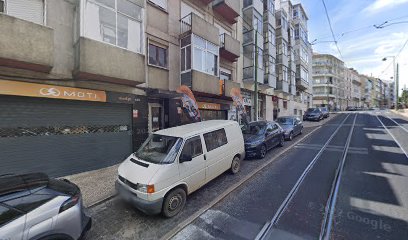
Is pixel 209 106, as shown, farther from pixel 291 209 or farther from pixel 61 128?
pixel 291 209

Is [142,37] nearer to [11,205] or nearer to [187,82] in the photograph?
[187,82]

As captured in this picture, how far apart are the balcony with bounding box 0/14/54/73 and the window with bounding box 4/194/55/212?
4622 millimetres

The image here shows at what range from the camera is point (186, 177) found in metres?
4.78

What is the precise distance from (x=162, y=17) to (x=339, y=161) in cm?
1059

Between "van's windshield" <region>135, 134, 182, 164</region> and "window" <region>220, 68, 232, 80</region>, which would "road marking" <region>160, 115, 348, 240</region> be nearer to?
"van's windshield" <region>135, 134, 182, 164</region>

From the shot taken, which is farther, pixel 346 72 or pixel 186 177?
pixel 346 72

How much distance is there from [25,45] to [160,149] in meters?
4.88

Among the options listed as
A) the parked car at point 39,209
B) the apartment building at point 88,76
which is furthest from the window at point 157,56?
the parked car at point 39,209

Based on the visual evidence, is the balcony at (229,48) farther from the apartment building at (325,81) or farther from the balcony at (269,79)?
the apartment building at (325,81)

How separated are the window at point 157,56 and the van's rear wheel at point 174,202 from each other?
7365 millimetres

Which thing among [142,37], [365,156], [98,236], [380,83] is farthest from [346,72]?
[98,236]

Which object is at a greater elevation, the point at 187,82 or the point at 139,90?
the point at 187,82

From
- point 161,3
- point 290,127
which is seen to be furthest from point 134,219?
point 290,127

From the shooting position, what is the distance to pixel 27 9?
6.29 metres
